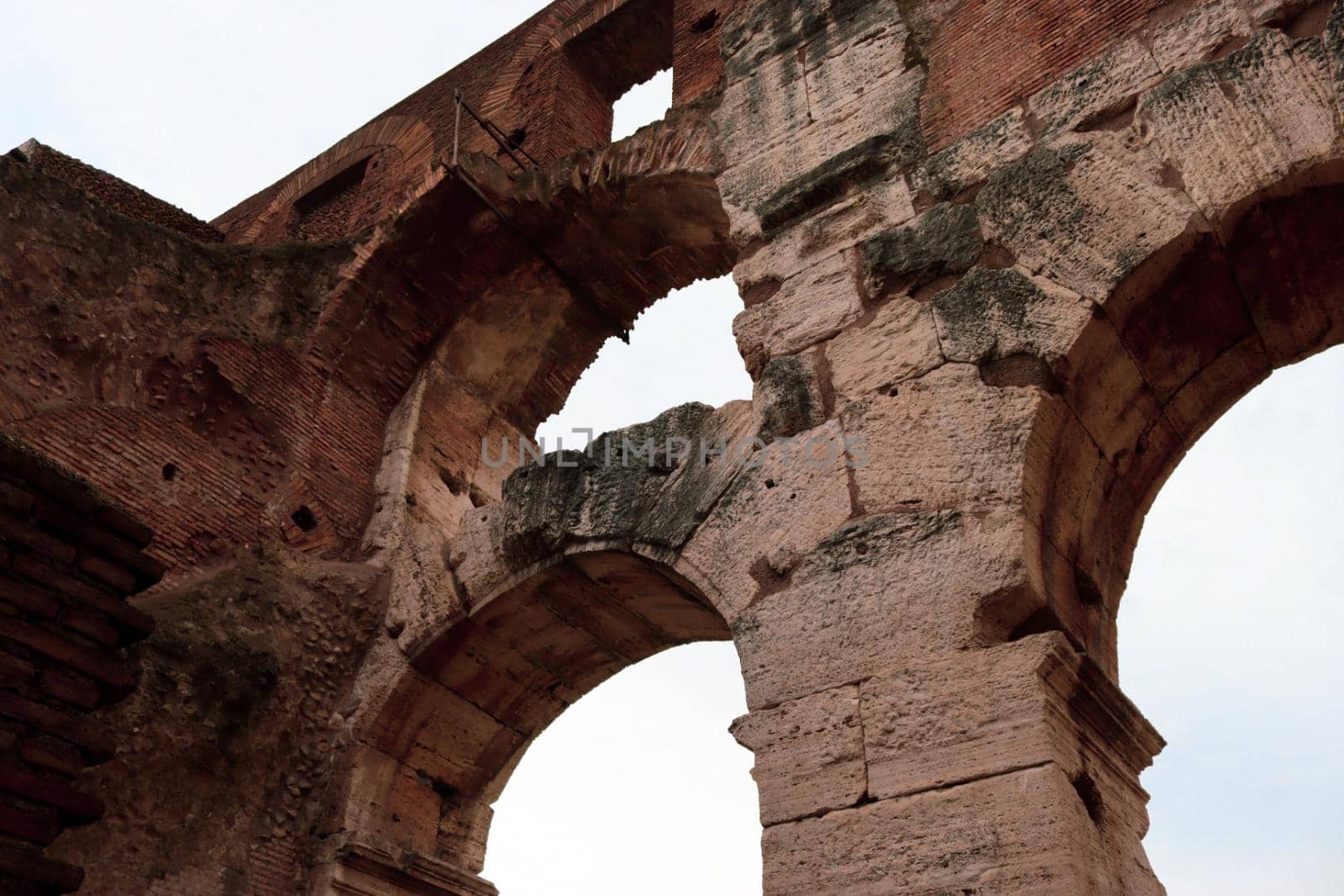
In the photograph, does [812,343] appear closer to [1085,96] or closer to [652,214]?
[1085,96]

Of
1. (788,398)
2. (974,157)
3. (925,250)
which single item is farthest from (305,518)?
(974,157)

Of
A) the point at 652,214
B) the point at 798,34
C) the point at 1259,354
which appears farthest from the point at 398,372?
the point at 1259,354

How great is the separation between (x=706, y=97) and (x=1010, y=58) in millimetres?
1521

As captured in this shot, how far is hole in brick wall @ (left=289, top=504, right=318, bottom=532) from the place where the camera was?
18.8 ft

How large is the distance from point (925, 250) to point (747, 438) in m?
0.93

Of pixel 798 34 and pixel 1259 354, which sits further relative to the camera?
pixel 798 34

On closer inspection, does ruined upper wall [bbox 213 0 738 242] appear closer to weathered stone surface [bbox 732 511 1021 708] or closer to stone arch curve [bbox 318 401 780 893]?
stone arch curve [bbox 318 401 780 893]

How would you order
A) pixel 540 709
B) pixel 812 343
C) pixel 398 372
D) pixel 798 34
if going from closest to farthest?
pixel 812 343 → pixel 798 34 → pixel 540 709 → pixel 398 372

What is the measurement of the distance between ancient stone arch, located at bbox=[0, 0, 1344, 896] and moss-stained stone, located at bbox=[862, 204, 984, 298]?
2cm

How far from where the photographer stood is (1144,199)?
3.67 metres

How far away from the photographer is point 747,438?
4254 mm

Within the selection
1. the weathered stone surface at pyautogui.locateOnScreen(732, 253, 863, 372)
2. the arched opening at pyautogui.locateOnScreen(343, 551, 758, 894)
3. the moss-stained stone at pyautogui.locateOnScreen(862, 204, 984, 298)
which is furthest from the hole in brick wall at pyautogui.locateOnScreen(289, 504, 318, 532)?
the moss-stained stone at pyautogui.locateOnScreen(862, 204, 984, 298)

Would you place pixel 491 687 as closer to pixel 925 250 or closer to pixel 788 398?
pixel 788 398

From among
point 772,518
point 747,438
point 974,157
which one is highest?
point 974,157
